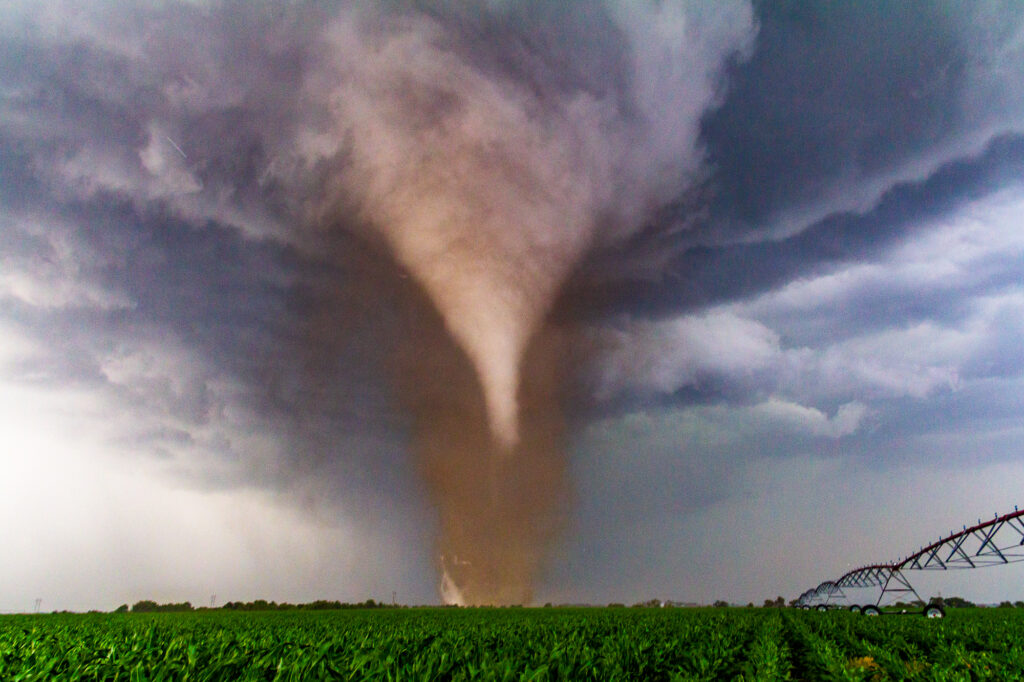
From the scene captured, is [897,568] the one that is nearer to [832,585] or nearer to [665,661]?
[832,585]

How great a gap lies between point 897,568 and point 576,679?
68610mm

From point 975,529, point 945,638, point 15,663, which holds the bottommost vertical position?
point 15,663

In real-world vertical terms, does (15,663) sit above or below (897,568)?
below

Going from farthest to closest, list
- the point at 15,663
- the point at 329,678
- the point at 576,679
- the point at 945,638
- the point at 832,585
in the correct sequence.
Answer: the point at 832,585 → the point at 945,638 → the point at 15,663 → the point at 576,679 → the point at 329,678

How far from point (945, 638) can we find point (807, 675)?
28.1 ft

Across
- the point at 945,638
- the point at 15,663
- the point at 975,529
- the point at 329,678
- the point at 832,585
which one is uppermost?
the point at 832,585

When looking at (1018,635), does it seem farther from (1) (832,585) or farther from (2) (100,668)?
(1) (832,585)

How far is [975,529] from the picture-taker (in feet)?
140

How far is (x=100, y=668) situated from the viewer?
7.17 meters

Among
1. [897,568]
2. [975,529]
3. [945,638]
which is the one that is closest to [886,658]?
[945,638]

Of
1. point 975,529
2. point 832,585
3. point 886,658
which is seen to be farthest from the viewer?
point 832,585

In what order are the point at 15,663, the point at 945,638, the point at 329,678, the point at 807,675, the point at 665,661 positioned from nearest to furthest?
the point at 329,678 → the point at 15,663 → the point at 665,661 → the point at 807,675 → the point at 945,638

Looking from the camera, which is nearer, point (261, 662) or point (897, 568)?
point (261, 662)

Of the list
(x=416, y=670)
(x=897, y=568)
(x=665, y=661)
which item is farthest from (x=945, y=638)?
(x=897, y=568)
